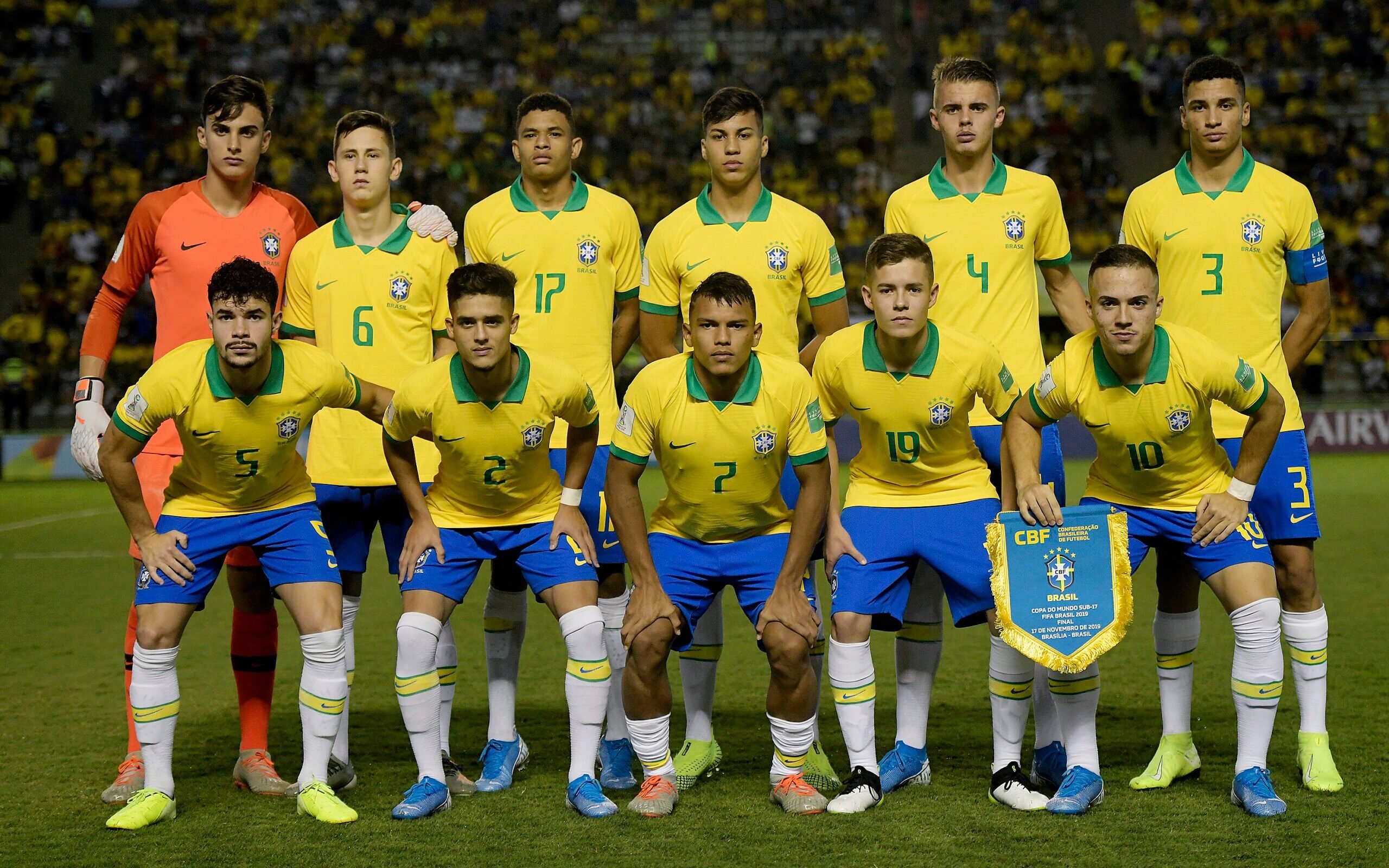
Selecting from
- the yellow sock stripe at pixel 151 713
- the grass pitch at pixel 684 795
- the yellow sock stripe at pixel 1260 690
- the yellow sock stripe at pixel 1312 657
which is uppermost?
the yellow sock stripe at pixel 1312 657

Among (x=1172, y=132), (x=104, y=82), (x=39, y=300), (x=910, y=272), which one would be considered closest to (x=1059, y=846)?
(x=910, y=272)

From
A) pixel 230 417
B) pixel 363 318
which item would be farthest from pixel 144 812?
pixel 363 318

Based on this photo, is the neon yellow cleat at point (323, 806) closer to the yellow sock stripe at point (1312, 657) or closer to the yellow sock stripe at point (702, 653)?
the yellow sock stripe at point (702, 653)

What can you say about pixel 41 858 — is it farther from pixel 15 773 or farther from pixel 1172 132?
pixel 1172 132

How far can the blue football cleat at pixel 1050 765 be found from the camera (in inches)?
186

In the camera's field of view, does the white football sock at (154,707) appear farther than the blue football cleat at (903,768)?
No

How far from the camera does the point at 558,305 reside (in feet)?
16.6

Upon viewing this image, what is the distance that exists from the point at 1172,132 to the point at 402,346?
19.7m

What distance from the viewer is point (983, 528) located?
15.1 ft

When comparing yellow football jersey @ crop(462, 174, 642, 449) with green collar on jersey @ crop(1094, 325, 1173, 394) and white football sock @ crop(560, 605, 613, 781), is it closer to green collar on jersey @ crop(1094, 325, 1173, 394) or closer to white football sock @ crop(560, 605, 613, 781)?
white football sock @ crop(560, 605, 613, 781)

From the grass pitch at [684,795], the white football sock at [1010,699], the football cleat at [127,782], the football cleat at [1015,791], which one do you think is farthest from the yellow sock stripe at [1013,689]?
the football cleat at [127,782]

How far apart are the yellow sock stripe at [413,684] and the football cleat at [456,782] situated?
0.90ft

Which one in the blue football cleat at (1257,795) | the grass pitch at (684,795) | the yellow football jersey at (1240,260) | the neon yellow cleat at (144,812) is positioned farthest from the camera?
the yellow football jersey at (1240,260)

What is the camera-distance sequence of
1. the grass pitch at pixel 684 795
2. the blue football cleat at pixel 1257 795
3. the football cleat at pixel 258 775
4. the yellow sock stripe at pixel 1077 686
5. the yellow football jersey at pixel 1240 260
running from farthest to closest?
the football cleat at pixel 258 775 < the yellow football jersey at pixel 1240 260 < the yellow sock stripe at pixel 1077 686 < the blue football cleat at pixel 1257 795 < the grass pitch at pixel 684 795
